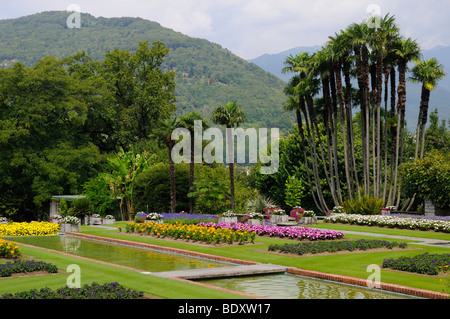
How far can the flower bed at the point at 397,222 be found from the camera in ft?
95.0

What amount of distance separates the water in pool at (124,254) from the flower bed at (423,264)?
576 centimetres

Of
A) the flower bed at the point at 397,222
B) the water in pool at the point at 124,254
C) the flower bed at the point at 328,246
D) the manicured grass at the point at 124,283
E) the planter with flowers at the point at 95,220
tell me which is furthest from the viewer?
the planter with flowers at the point at 95,220

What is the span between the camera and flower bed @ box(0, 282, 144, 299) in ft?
36.5

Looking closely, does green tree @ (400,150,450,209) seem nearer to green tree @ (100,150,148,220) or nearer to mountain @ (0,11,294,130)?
green tree @ (100,150,148,220)

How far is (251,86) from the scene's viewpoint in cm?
14638

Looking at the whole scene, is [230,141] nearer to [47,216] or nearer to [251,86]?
[47,216]

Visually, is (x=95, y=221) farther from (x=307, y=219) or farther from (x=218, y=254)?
(x=218, y=254)

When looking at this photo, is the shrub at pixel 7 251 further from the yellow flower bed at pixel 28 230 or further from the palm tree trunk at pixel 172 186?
the palm tree trunk at pixel 172 186

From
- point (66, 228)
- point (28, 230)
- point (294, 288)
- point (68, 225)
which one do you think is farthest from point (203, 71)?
point (294, 288)

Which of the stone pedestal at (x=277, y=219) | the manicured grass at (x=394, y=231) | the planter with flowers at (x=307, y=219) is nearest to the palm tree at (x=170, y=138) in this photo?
the stone pedestal at (x=277, y=219)

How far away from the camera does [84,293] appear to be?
453 inches

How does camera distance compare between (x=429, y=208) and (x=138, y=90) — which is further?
(x=138, y=90)

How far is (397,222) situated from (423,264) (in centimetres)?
1584
